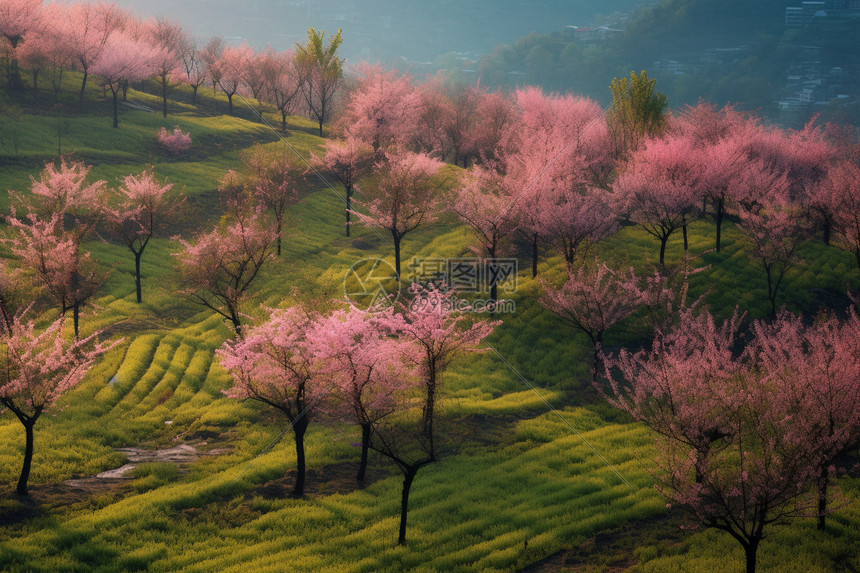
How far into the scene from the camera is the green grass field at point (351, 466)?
742 inches

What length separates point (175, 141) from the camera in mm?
71500

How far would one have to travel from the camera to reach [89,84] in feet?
285

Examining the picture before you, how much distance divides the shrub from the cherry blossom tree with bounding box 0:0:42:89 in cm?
2028

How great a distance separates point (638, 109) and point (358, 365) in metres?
51.5

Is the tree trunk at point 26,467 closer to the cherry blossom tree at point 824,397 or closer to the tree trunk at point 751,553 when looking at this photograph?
the tree trunk at point 751,553

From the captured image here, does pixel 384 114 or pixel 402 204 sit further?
pixel 384 114

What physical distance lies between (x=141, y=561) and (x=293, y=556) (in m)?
4.79

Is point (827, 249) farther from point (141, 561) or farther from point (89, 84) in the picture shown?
point (89, 84)

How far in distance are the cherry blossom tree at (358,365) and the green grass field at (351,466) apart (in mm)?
4013

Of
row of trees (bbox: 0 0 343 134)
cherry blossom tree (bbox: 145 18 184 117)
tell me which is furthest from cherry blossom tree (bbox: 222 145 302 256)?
cherry blossom tree (bbox: 145 18 184 117)

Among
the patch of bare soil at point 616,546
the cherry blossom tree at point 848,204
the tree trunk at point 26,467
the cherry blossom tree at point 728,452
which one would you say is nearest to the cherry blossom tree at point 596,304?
the cherry blossom tree at point 728,452

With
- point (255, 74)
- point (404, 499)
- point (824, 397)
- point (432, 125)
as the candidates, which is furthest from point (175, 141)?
point (824, 397)

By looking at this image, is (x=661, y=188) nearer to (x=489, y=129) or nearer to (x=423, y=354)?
(x=423, y=354)

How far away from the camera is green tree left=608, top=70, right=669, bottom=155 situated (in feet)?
199
